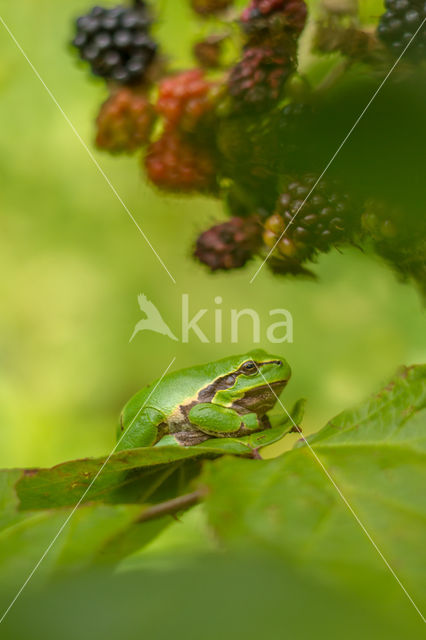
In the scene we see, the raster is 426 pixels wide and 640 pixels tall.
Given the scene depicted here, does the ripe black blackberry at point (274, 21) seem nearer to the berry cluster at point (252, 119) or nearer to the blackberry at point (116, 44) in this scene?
the berry cluster at point (252, 119)

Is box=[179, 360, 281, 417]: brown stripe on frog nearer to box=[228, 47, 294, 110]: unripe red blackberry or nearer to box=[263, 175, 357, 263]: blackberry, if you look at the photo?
box=[263, 175, 357, 263]: blackberry

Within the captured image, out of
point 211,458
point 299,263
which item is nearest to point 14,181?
point 299,263

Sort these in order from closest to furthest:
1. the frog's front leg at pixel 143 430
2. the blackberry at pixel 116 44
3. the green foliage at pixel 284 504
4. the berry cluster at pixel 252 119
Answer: the green foliage at pixel 284 504 < the berry cluster at pixel 252 119 < the frog's front leg at pixel 143 430 < the blackberry at pixel 116 44

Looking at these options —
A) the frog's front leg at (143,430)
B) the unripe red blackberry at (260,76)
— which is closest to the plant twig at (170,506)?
the frog's front leg at (143,430)

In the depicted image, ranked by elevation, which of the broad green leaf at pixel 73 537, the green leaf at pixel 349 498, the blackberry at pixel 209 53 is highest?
the blackberry at pixel 209 53

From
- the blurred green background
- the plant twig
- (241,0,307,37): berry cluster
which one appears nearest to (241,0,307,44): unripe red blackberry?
(241,0,307,37): berry cluster

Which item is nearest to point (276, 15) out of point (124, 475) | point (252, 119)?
point (252, 119)

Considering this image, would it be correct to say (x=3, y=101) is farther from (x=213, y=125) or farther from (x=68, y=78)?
(x=213, y=125)
